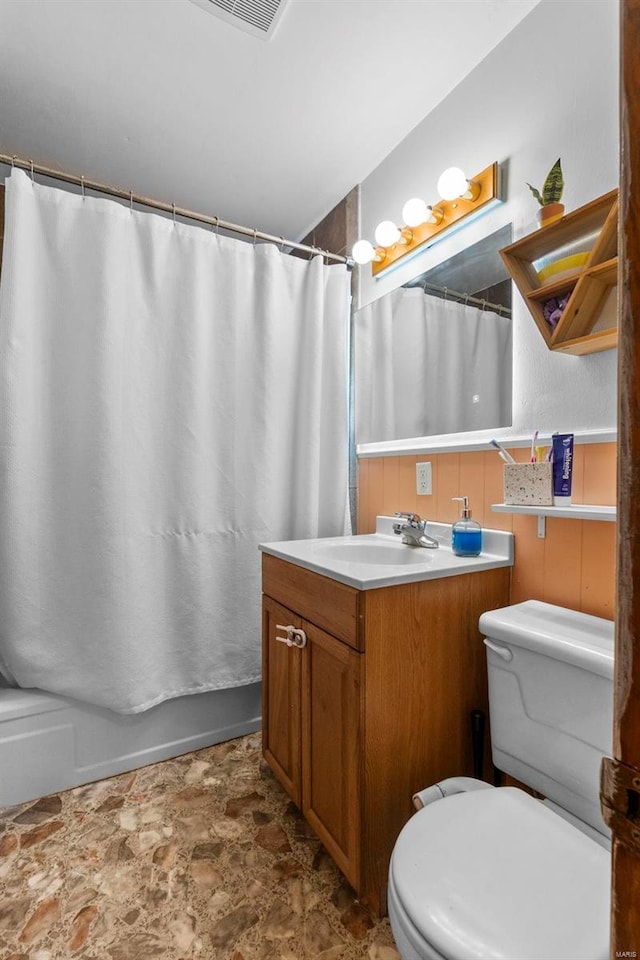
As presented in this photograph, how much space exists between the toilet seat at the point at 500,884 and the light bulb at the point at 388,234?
5.71 ft

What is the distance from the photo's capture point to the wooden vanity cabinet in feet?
3.69

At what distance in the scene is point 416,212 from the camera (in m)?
1.63

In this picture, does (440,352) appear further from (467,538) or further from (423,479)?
(467,538)

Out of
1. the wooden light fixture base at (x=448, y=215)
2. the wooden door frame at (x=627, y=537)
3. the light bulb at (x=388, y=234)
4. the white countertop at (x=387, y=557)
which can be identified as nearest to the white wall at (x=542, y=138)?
the wooden light fixture base at (x=448, y=215)

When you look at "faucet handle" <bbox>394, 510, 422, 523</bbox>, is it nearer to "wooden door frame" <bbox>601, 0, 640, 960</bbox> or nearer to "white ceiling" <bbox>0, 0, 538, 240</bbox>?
"wooden door frame" <bbox>601, 0, 640, 960</bbox>

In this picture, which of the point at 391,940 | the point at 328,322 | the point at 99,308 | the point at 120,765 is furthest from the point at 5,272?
the point at 391,940

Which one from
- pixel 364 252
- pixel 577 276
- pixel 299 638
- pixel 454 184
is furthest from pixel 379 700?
pixel 364 252

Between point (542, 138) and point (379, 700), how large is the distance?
1580 mm

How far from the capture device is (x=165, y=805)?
1534mm

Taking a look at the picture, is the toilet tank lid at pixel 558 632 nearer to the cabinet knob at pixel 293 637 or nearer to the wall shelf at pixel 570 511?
the wall shelf at pixel 570 511

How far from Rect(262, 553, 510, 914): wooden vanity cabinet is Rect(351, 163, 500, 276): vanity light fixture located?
44.8 inches

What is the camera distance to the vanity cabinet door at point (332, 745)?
114cm

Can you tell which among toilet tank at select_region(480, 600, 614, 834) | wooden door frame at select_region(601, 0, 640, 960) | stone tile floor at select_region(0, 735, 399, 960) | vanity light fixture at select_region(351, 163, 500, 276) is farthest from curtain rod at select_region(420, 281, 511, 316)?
stone tile floor at select_region(0, 735, 399, 960)

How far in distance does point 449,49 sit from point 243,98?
2.25 feet
